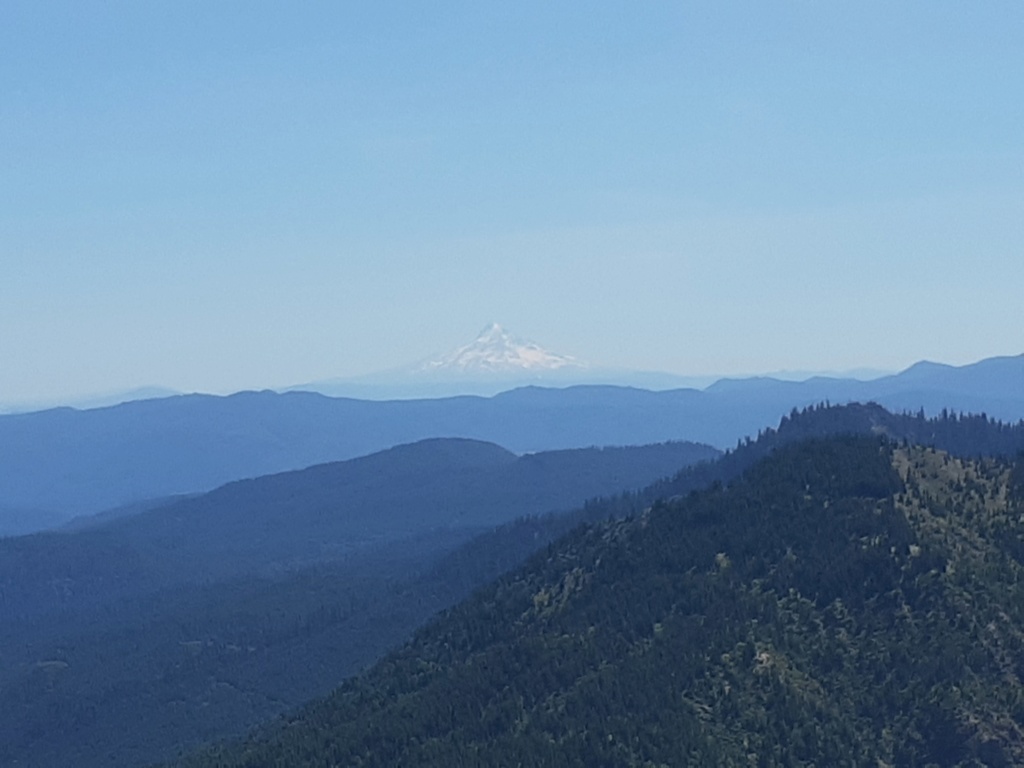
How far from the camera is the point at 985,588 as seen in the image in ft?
436

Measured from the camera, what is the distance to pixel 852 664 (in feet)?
416

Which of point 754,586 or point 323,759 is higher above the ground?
point 754,586

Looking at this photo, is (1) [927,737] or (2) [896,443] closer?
(1) [927,737]

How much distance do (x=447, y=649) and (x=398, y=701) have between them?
1870cm

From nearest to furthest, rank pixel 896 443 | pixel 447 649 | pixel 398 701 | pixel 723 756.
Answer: pixel 723 756 → pixel 398 701 → pixel 447 649 → pixel 896 443

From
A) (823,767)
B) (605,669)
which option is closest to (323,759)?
(605,669)

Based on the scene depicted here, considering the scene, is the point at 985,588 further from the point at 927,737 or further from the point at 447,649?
the point at 447,649

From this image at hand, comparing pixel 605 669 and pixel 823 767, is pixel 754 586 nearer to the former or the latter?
pixel 605 669

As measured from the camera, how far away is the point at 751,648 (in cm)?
12762

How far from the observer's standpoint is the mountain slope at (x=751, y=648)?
118 m

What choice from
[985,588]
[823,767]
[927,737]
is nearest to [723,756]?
[823,767]

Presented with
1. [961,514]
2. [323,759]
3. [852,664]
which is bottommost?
[323,759]

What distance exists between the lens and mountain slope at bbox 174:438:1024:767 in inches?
4641

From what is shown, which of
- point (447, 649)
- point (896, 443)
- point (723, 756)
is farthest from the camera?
point (896, 443)
